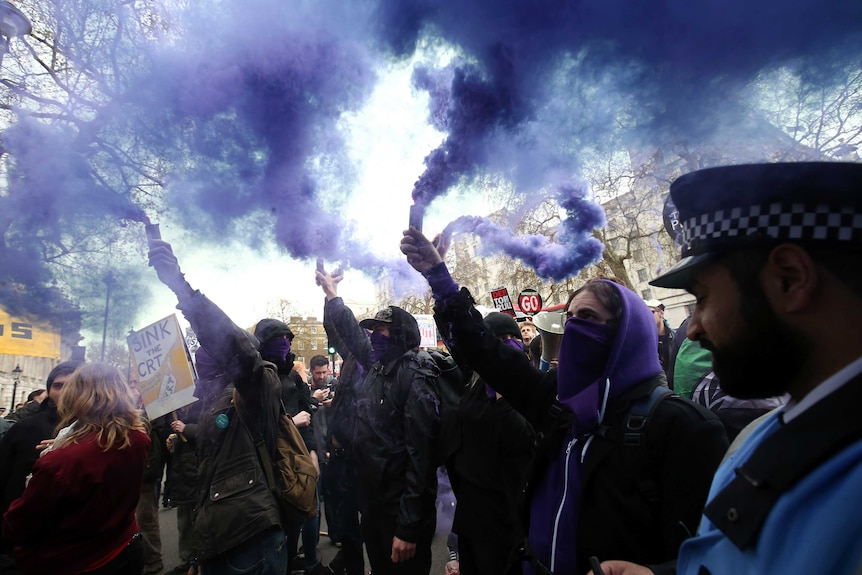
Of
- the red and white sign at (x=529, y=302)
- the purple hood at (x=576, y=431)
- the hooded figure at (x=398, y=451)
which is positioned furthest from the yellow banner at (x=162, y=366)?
the red and white sign at (x=529, y=302)

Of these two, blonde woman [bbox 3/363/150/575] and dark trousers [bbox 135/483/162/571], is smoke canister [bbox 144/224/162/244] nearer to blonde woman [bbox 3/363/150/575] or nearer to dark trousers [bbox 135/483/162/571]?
blonde woman [bbox 3/363/150/575]

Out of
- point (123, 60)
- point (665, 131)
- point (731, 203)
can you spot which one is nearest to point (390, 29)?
point (665, 131)

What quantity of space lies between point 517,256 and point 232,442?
2656 millimetres

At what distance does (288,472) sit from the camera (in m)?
3.01

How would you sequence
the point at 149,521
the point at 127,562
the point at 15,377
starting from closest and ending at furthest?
the point at 127,562 → the point at 149,521 → the point at 15,377

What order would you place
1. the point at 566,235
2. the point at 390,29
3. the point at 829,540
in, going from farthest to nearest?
the point at 566,235, the point at 390,29, the point at 829,540

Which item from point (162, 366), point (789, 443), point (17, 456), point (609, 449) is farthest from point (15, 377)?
point (789, 443)

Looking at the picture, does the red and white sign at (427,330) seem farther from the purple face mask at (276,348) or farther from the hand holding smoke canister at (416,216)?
the hand holding smoke canister at (416,216)

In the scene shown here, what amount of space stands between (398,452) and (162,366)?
6.06 feet

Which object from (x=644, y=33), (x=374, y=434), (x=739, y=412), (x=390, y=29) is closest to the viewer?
(x=644, y=33)

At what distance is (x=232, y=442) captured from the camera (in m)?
2.84

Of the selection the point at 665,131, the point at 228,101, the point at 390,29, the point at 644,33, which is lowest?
the point at 665,131

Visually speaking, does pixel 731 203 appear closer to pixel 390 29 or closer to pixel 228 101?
pixel 390 29

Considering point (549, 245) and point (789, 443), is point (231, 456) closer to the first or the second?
point (789, 443)
